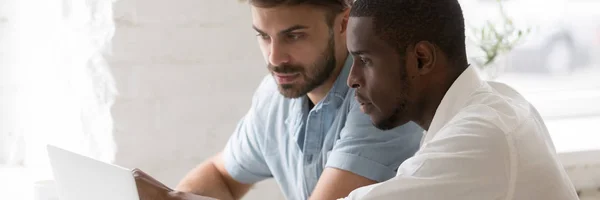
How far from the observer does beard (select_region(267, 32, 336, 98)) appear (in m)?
1.35

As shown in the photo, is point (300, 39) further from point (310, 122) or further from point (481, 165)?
point (481, 165)

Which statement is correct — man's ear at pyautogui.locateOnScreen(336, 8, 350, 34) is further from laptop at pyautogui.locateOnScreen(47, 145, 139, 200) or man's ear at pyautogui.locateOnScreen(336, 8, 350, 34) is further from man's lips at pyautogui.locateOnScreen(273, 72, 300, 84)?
laptop at pyautogui.locateOnScreen(47, 145, 139, 200)

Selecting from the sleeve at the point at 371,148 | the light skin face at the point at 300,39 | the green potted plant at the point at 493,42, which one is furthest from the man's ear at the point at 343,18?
the green potted plant at the point at 493,42

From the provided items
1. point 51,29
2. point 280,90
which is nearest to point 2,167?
point 51,29

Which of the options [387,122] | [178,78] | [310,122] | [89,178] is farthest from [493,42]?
[89,178]

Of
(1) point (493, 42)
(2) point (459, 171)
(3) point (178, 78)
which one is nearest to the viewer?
(2) point (459, 171)

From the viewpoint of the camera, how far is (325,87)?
1.40 meters

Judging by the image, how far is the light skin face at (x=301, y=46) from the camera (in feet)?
4.41

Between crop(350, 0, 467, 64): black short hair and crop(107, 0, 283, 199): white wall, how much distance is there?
79 centimetres

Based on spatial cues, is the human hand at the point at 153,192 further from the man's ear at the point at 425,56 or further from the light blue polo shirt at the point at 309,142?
the man's ear at the point at 425,56

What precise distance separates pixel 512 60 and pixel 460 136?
1528mm

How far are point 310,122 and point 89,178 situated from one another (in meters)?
0.37

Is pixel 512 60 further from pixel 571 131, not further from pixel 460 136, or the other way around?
pixel 460 136

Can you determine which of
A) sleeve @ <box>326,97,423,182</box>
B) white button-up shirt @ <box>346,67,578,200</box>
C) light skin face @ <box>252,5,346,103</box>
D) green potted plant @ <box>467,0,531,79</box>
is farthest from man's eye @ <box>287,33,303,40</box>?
green potted plant @ <box>467,0,531,79</box>
